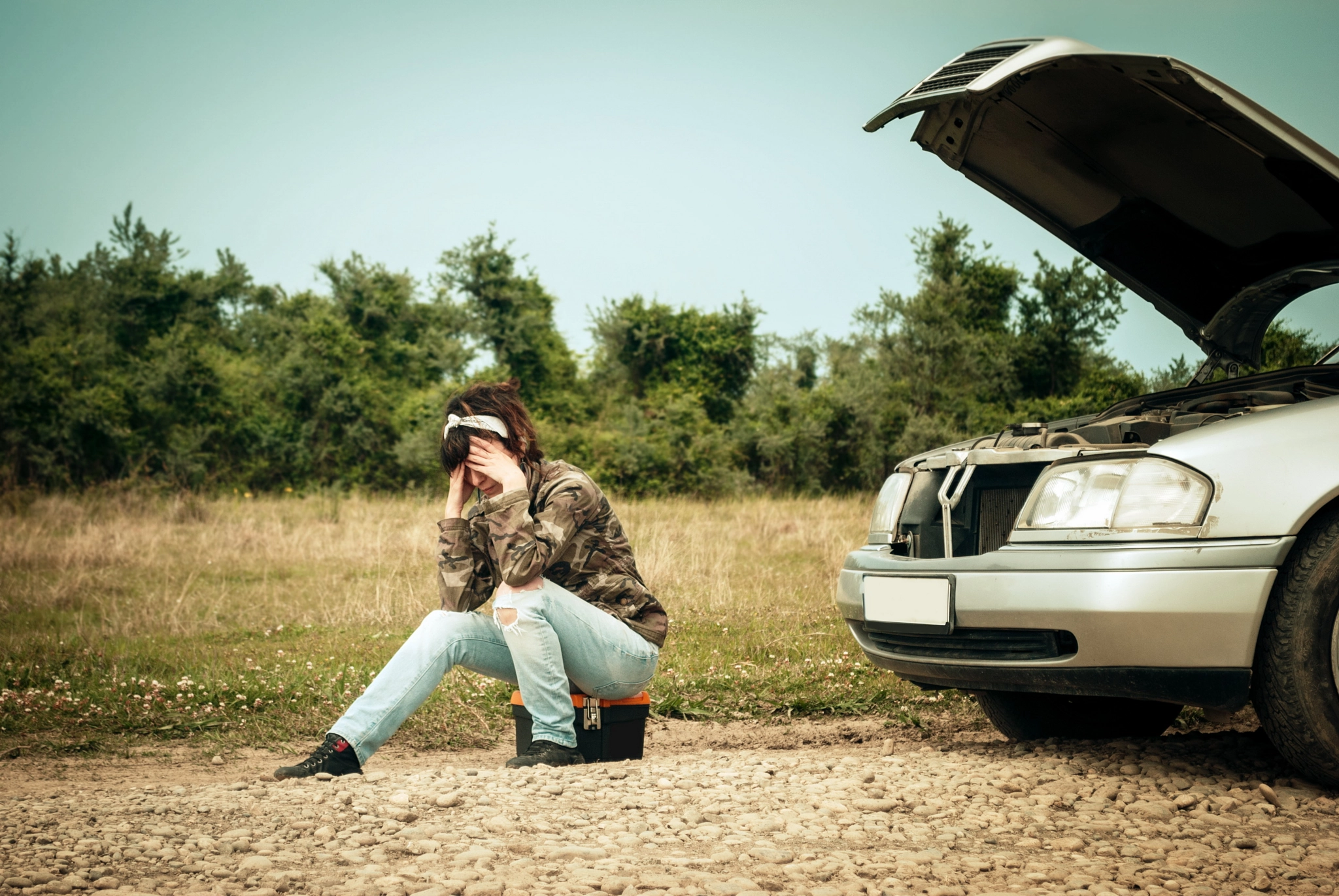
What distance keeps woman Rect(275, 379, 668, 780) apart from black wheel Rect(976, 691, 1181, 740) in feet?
5.00

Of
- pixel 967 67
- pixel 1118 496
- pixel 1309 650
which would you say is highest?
pixel 967 67

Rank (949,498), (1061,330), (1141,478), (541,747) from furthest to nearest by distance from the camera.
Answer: (1061,330) < (949,498) < (541,747) < (1141,478)

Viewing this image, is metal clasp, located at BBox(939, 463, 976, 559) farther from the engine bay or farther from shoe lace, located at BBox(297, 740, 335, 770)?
shoe lace, located at BBox(297, 740, 335, 770)

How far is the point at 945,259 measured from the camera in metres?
26.6

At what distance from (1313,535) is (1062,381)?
23.9 metres

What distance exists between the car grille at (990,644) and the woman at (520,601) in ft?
3.14

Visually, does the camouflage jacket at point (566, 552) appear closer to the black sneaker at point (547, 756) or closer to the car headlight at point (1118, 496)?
the black sneaker at point (547, 756)

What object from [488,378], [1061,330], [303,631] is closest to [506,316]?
[488,378]

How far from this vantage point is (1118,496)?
306 centimetres

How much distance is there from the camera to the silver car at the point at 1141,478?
287cm

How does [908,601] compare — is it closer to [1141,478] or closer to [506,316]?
[1141,478]

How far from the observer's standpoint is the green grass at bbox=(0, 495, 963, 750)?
5.14 m

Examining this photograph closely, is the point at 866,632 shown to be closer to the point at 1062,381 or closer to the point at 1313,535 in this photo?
the point at 1313,535

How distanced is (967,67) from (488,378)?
24.2 meters
